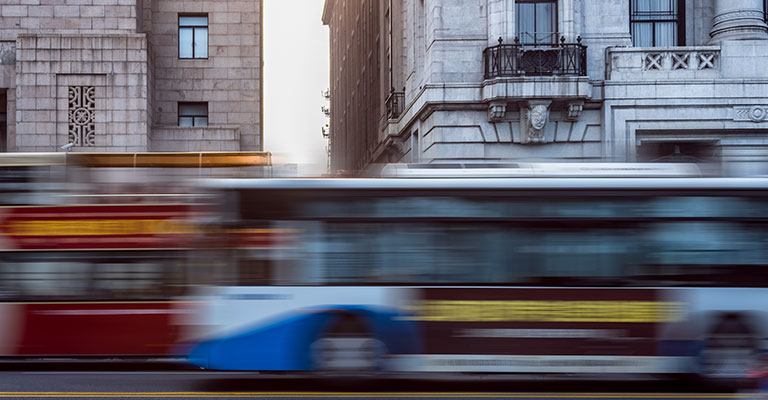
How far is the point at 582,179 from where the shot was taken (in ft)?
32.6

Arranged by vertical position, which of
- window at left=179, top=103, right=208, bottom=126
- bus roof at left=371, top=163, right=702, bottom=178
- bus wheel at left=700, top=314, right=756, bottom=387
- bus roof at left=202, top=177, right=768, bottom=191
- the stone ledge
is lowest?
bus wheel at left=700, top=314, right=756, bottom=387

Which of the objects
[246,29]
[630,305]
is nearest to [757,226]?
[630,305]

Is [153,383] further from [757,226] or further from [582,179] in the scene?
[757,226]

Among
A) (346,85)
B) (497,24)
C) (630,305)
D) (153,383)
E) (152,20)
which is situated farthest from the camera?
(346,85)

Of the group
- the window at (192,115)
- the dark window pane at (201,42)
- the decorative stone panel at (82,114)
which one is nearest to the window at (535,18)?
the dark window pane at (201,42)

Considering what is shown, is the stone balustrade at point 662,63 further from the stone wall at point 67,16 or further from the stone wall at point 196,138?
the stone wall at point 67,16

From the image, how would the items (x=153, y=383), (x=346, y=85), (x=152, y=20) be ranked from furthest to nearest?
(x=346, y=85) < (x=152, y=20) < (x=153, y=383)

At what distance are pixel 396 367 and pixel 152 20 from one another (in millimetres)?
25516

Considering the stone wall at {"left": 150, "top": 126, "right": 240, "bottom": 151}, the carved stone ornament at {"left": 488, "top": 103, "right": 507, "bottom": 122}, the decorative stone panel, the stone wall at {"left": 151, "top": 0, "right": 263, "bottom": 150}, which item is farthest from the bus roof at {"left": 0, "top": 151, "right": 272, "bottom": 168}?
the stone wall at {"left": 151, "top": 0, "right": 263, "bottom": 150}

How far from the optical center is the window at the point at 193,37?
32.6m

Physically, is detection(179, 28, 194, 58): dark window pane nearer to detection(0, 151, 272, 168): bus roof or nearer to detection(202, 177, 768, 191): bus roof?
detection(0, 151, 272, 168): bus roof

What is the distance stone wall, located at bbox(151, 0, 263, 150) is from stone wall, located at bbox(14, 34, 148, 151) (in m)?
2.66

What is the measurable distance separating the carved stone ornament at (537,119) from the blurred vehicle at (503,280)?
12.4 meters

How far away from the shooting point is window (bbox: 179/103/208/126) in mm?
32562
